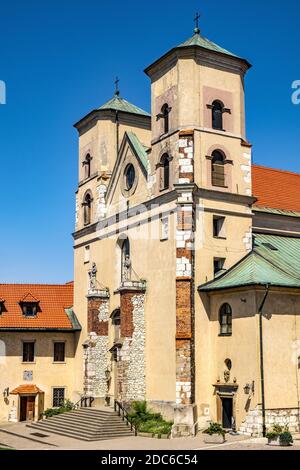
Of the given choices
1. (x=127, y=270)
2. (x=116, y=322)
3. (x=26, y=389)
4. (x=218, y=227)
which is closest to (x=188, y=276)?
(x=218, y=227)

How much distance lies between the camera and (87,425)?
119ft

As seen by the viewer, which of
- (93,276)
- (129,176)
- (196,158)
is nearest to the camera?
(196,158)

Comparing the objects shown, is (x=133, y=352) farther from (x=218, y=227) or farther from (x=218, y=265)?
(x=218, y=227)

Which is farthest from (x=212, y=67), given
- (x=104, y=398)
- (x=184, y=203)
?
(x=104, y=398)

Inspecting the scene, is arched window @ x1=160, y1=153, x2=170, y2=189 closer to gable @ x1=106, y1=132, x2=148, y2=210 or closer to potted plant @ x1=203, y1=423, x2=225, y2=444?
gable @ x1=106, y1=132, x2=148, y2=210

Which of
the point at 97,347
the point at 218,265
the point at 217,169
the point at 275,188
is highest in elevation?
the point at 275,188

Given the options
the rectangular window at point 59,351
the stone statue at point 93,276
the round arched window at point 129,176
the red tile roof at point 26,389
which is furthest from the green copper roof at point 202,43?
the red tile roof at point 26,389

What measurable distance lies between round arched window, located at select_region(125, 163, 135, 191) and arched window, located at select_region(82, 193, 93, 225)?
17.7ft

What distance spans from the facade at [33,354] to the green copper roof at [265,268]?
47.6 ft

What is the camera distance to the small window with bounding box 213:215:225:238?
36312 mm

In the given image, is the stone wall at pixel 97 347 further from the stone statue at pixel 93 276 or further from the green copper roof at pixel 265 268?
the green copper roof at pixel 265 268

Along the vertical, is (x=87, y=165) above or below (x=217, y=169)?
above

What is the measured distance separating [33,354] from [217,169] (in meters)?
18.1

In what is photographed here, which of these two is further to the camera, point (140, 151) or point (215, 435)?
point (140, 151)
